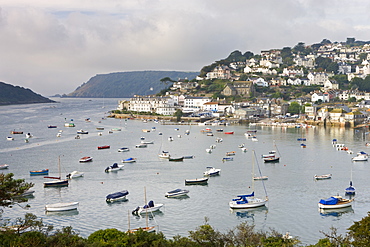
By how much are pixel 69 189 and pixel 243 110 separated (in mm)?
36215

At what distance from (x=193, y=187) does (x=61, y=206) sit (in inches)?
225

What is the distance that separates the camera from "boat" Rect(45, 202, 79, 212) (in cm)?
1503

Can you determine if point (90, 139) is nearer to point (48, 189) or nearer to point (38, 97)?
point (48, 189)

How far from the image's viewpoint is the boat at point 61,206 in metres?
15.0

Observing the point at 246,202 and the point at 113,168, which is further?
the point at 113,168

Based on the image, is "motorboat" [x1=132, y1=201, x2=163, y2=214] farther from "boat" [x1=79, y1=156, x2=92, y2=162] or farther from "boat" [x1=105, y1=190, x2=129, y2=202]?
"boat" [x1=79, y1=156, x2=92, y2=162]

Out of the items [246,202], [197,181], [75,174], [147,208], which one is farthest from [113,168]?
[246,202]

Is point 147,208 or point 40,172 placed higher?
point 40,172

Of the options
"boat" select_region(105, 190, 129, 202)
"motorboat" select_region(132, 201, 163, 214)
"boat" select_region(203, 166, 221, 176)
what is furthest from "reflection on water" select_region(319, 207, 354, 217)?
"boat" select_region(105, 190, 129, 202)

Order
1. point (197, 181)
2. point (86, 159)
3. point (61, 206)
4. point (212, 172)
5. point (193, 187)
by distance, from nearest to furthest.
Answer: point (61, 206), point (193, 187), point (197, 181), point (212, 172), point (86, 159)

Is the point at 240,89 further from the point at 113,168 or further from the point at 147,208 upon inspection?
the point at 147,208

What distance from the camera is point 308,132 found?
129 ft

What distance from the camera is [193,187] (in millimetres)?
18547

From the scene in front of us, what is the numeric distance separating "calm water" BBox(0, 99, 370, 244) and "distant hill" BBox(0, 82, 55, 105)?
8865 centimetres
